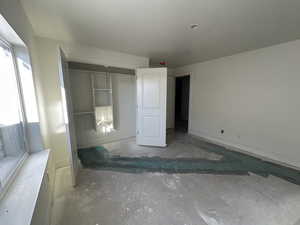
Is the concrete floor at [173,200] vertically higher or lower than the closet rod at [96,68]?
lower

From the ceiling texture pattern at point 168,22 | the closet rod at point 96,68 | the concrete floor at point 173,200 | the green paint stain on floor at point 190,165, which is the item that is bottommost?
the concrete floor at point 173,200

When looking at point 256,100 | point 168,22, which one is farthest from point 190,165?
point 168,22

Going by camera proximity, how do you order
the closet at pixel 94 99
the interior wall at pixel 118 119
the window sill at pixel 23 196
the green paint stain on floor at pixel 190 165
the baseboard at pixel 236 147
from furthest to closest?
the interior wall at pixel 118 119, the closet at pixel 94 99, the baseboard at pixel 236 147, the green paint stain on floor at pixel 190 165, the window sill at pixel 23 196

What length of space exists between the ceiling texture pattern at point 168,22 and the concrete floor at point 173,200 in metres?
2.28

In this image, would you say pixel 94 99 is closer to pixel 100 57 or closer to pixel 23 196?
pixel 100 57

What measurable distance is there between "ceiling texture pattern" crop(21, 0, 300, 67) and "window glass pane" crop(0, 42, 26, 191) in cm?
75

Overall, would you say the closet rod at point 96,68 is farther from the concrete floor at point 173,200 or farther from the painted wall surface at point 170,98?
the concrete floor at point 173,200

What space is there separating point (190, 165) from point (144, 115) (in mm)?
1549

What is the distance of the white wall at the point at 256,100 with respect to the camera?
228cm

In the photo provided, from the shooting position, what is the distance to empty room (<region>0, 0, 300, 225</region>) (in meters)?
1.31

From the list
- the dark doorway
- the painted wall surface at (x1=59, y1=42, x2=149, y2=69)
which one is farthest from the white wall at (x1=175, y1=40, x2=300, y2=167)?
the dark doorway

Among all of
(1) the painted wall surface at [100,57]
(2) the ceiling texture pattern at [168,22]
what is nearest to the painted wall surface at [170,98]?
(1) the painted wall surface at [100,57]

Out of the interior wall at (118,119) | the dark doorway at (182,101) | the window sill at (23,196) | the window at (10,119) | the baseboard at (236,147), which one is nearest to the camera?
the window sill at (23,196)

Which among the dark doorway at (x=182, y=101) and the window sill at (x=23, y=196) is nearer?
the window sill at (x=23, y=196)
